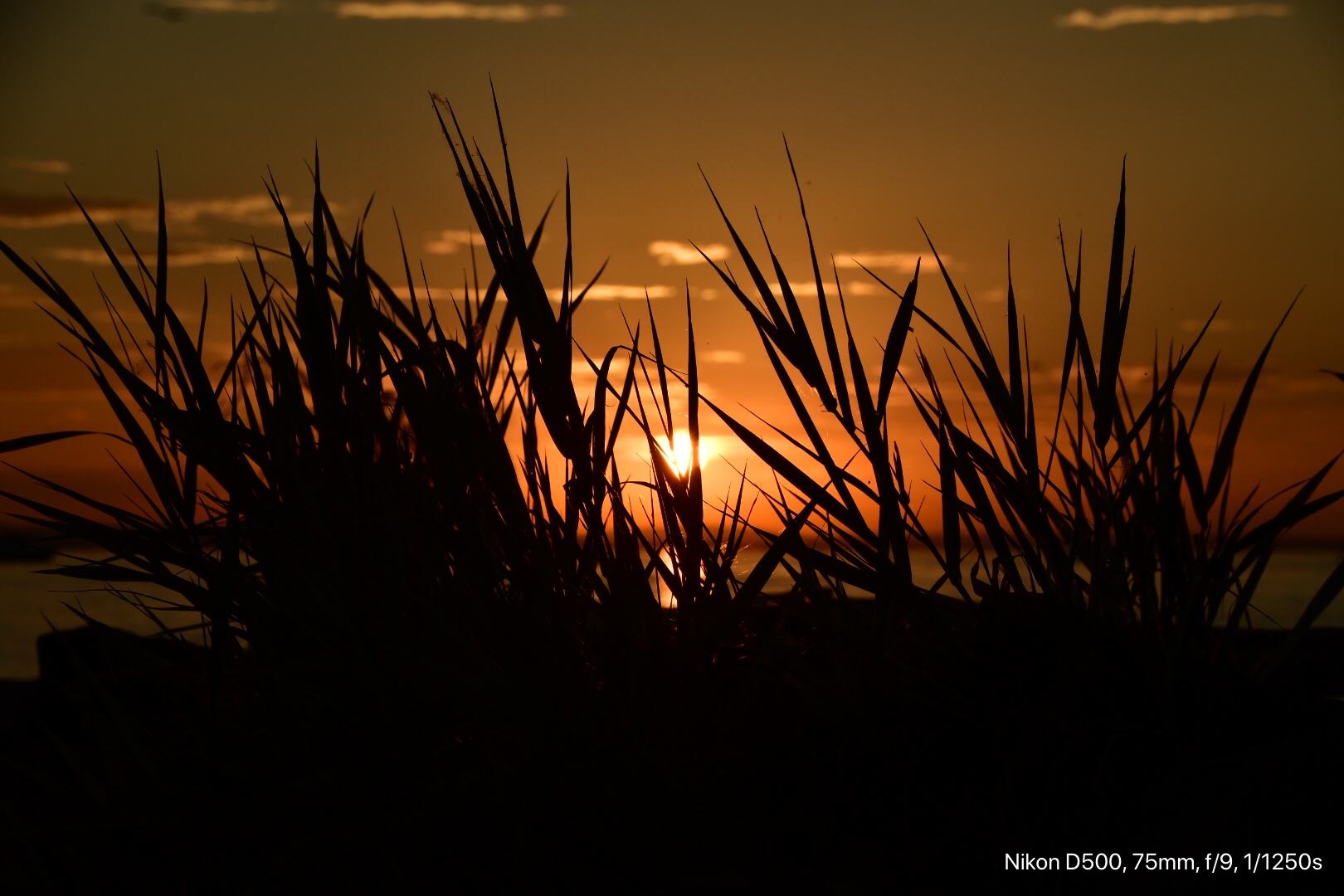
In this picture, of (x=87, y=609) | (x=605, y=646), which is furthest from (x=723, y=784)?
(x=87, y=609)

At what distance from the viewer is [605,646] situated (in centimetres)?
108

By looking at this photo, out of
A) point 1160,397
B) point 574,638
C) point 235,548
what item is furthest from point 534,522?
point 1160,397

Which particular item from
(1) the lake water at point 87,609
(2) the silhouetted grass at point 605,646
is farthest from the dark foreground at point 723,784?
(1) the lake water at point 87,609

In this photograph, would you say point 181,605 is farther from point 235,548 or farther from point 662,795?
point 662,795

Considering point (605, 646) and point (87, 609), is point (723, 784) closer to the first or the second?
point (605, 646)

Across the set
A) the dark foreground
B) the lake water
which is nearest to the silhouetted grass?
the dark foreground

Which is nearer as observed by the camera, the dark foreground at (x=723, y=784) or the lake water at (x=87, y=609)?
the dark foreground at (x=723, y=784)

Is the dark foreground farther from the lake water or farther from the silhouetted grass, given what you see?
the lake water

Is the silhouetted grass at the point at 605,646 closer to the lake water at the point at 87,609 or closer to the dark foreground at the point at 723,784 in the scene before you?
the dark foreground at the point at 723,784

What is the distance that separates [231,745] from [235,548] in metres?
0.23

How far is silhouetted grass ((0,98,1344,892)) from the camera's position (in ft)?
3.23

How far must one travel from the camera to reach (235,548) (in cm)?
115

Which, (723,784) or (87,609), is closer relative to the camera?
(723,784)

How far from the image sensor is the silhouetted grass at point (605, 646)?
38.7 inches
